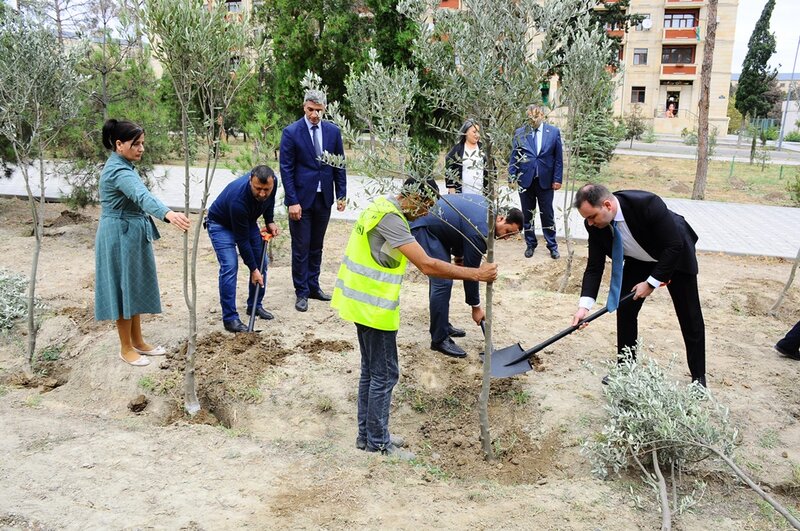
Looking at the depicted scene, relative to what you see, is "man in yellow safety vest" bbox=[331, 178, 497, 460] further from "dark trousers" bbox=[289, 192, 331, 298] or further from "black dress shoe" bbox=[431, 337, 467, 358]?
"dark trousers" bbox=[289, 192, 331, 298]

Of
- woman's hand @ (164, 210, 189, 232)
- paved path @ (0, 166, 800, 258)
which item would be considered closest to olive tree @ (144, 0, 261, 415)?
woman's hand @ (164, 210, 189, 232)

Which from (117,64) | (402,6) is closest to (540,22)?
(402,6)

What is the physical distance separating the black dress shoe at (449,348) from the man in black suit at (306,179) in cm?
143

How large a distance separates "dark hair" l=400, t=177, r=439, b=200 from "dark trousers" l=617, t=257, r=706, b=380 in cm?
184

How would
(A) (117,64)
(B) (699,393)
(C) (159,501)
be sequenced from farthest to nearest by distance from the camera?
(A) (117,64)
(B) (699,393)
(C) (159,501)

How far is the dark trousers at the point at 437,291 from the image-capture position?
188 inches

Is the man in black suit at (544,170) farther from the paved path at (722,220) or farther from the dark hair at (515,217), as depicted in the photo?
the dark hair at (515,217)

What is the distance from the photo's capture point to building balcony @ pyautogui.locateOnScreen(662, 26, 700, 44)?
41125mm

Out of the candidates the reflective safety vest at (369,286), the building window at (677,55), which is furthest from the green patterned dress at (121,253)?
the building window at (677,55)

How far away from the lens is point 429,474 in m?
3.64

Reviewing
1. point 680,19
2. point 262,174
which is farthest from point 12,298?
point 680,19

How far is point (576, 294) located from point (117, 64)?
702cm

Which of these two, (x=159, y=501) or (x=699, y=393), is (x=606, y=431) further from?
(x=159, y=501)

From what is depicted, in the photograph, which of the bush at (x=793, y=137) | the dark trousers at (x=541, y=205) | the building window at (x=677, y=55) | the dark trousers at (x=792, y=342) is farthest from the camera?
the bush at (x=793, y=137)
